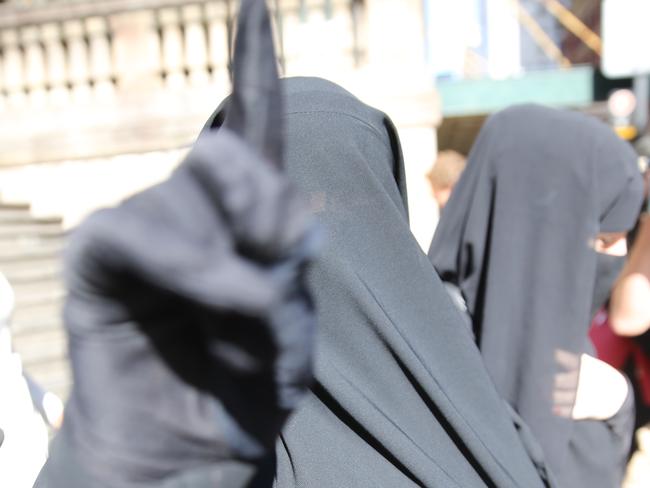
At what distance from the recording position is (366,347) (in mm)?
1229

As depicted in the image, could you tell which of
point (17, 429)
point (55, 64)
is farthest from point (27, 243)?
point (17, 429)

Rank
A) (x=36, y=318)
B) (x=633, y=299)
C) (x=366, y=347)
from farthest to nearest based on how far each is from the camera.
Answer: (x=36, y=318) < (x=633, y=299) < (x=366, y=347)

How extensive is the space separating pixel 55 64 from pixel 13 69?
42cm

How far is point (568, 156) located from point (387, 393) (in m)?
0.82

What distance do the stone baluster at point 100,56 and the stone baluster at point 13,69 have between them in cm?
71

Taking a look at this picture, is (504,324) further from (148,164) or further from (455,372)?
(148,164)

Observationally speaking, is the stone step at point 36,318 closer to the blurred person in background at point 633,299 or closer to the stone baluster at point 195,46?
the stone baluster at point 195,46

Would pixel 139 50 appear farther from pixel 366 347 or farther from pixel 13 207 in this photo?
pixel 366 347

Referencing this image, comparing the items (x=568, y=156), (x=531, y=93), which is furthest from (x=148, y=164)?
(x=568, y=156)

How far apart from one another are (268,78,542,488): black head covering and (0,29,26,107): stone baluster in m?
5.56

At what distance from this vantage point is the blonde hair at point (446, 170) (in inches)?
163

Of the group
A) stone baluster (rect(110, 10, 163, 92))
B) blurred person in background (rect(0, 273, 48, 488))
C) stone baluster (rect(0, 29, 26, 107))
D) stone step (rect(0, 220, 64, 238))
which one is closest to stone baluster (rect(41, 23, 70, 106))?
stone baluster (rect(0, 29, 26, 107))

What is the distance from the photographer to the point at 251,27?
0.72 m

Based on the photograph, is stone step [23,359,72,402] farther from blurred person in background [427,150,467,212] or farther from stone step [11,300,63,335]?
blurred person in background [427,150,467,212]
